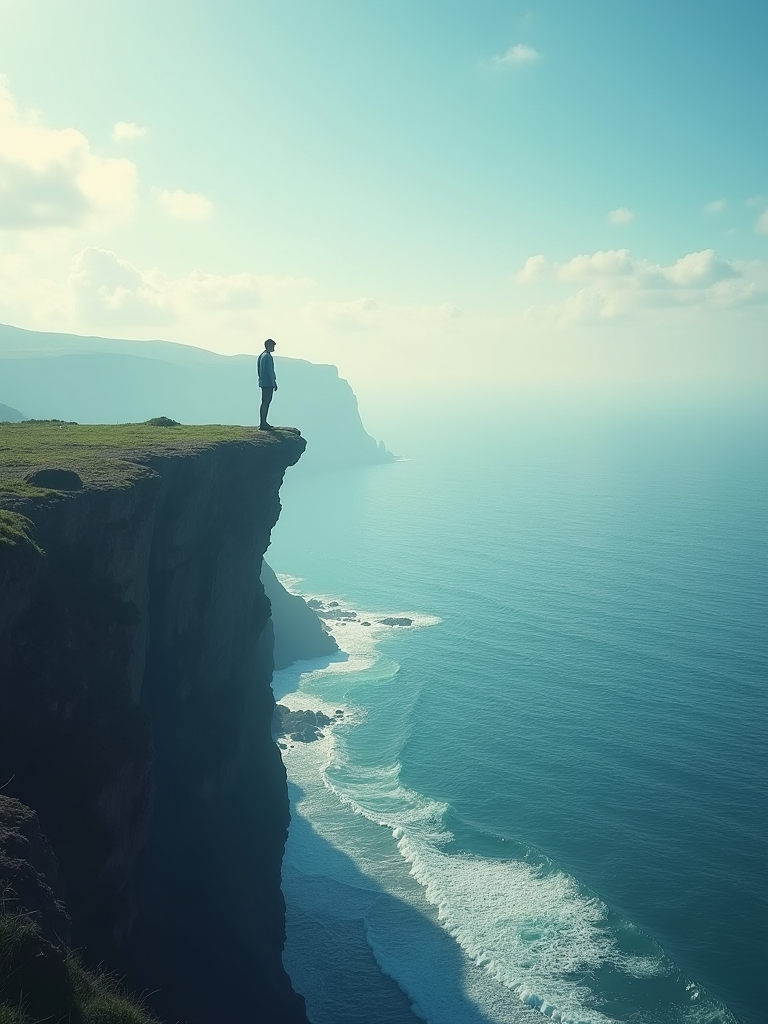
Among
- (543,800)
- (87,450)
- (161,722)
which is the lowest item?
(543,800)

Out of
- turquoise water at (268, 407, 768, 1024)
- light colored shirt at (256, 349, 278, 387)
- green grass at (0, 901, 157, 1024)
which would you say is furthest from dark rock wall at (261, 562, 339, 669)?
green grass at (0, 901, 157, 1024)

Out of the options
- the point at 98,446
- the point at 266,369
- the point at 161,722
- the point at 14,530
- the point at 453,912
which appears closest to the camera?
the point at 14,530

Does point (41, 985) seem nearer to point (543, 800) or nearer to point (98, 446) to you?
point (98, 446)

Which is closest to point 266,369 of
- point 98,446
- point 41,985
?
point 98,446

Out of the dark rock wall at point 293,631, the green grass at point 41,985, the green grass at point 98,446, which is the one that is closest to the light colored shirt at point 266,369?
the green grass at point 98,446

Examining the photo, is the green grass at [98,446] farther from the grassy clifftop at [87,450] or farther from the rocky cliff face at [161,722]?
the rocky cliff face at [161,722]

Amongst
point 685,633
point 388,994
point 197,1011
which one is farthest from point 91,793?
point 685,633

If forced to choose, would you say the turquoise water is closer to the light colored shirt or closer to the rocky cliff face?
the rocky cliff face
